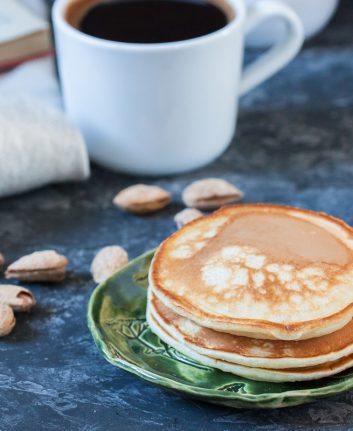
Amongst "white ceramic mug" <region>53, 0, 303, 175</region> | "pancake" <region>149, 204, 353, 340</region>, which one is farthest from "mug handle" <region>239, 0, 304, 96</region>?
"pancake" <region>149, 204, 353, 340</region>

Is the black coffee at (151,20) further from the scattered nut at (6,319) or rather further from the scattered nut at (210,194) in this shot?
the scattered nut at (6,319)

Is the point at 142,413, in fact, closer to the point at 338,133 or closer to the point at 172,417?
the point at 172,417

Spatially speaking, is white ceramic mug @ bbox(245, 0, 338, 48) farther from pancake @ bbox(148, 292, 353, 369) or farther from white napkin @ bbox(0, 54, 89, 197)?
pancake @ bbox(148, 292, 353, 369)

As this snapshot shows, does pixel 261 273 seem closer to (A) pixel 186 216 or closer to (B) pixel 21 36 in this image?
(A) pixel 186 216

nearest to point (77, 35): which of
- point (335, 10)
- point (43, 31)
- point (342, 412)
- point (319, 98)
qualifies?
point (43, 31)

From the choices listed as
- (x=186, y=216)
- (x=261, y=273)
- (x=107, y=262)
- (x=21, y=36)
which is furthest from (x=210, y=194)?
(x=21, y=36)

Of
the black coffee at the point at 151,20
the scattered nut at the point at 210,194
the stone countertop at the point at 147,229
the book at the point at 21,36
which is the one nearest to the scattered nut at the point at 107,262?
the stone countertop at the point at 147,229
